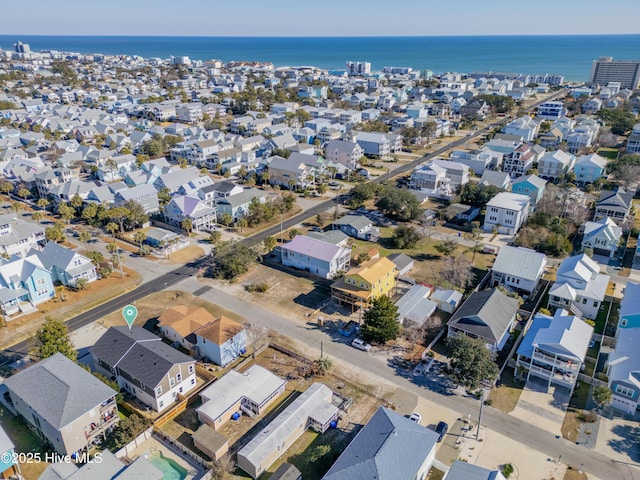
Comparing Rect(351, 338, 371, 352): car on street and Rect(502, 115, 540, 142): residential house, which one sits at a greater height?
Rect(502, 115, 540, 142): residential house

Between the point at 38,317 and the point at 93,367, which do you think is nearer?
the point at 93,367

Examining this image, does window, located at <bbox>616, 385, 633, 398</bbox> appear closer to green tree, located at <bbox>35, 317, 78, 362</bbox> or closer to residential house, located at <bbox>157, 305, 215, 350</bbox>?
residential house, located at <bbox>157, 305, 215, 350</bbox>

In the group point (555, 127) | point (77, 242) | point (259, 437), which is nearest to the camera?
point (259, 437)

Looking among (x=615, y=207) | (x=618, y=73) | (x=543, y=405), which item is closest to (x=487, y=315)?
(x=543, y=405)

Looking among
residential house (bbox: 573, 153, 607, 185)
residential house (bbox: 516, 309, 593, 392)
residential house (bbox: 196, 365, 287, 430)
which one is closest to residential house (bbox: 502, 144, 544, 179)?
residential house (bbox: 573, 153, 607, 185)

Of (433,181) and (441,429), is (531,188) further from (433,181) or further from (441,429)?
(441,429)

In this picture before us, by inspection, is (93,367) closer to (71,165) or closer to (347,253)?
(347,253)

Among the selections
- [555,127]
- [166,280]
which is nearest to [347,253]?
[166,280]
